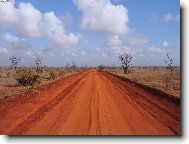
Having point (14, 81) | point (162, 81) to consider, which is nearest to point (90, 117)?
point (162, 81)

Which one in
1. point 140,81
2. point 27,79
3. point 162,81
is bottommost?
point 140,81

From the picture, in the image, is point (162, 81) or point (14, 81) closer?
point (162, 81)

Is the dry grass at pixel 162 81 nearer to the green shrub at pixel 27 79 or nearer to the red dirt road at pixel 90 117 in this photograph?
→ the red dirt road at pixel 90 117

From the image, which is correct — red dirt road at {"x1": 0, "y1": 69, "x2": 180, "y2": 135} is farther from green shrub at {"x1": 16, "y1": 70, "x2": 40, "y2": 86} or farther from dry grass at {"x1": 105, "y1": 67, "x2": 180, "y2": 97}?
green shrub at {"x1": 16, "y1": 70, "x2": 40, "y2": 86}

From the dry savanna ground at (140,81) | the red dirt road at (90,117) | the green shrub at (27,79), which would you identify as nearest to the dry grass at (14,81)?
the dry savanna ground at (140,81)

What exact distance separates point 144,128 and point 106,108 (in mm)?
3664

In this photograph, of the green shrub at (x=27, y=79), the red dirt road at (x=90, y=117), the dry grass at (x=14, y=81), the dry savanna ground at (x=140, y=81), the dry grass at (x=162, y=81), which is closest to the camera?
the red dirt road at (x=90, y=117)

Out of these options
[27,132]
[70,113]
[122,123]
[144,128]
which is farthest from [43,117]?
[144,128]

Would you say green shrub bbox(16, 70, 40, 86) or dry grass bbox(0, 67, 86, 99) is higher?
green shrub bbox(16, 70, 40, 86)

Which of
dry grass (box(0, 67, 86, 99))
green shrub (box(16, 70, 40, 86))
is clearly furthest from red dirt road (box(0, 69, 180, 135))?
green shrub (box(16, 70, 40, 86))

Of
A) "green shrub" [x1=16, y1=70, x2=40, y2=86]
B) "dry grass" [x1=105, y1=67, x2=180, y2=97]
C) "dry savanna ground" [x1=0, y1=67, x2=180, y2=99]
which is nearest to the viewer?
"dry grass" [x1=105, y1=67, x2=180, y2=97]

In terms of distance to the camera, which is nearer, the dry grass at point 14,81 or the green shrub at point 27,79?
the dry grass at point 14,81

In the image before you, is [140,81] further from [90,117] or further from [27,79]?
[90,117]

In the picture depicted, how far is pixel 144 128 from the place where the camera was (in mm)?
9797
